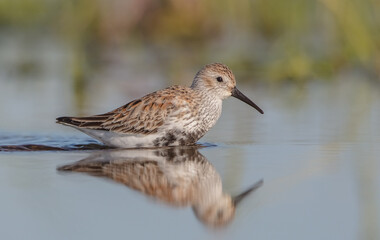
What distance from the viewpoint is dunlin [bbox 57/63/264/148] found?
11.2 metres

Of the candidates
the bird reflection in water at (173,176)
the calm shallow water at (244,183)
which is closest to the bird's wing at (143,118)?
the calm shallow water at (244,183)

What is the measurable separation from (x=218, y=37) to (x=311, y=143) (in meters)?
12.6

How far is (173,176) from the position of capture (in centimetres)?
A: 893

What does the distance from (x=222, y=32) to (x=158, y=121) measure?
12849 mm

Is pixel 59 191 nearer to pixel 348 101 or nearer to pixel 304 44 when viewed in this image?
pixel 348 101

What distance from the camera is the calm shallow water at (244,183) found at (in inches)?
273

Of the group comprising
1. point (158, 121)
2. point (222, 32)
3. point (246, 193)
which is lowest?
point (246, 193)

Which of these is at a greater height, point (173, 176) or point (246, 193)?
point (173, 176)

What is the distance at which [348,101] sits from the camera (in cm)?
1438

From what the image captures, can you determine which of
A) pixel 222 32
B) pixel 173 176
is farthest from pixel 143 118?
pixel 222 32

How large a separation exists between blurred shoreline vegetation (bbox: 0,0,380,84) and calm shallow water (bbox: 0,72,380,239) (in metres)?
2.85

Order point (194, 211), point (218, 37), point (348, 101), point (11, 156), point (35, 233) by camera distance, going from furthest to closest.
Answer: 1. point (218, 37)
2. point (348, 101)
3. point (11, 156)
4. point (194, 211)
5. point (35, 233)

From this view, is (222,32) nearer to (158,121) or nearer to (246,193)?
(158,121)

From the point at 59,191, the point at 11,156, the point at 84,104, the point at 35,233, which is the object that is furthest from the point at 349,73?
the point at 35,233
